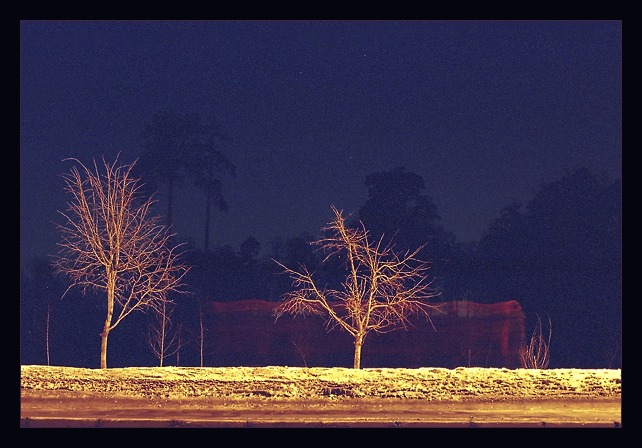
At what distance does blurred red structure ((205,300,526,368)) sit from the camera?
1265 inches

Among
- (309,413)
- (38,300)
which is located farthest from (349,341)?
(309,413)

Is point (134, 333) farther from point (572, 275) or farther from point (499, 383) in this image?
point (499, 383)

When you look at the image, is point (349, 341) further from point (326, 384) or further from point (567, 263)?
point (326, 384)

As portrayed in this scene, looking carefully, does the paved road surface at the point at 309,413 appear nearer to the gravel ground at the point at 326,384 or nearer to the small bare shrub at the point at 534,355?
the gravel ground at the point at 326,384

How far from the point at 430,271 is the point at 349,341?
488 cm

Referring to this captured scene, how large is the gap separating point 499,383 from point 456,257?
66.3ft

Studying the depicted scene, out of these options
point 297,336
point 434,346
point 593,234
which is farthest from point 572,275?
point 297,336

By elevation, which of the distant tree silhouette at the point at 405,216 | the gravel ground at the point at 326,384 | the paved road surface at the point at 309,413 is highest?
the distant tree silhouette at the point at 405,216

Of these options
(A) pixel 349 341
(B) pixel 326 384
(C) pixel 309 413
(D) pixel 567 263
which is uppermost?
(D) pixel 567 263

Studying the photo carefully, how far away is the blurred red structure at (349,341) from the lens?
32.1 m

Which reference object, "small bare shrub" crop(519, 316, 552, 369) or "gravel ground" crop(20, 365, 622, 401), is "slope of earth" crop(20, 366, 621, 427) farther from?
"small bare shrub" crop(519, 316, 552, 369)

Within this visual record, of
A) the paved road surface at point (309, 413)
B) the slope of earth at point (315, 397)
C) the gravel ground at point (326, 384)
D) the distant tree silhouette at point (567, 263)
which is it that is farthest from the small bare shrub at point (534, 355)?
the paved road surface at point (309, 413)

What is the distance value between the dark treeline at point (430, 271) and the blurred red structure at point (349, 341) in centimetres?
155

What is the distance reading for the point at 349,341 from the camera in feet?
108
